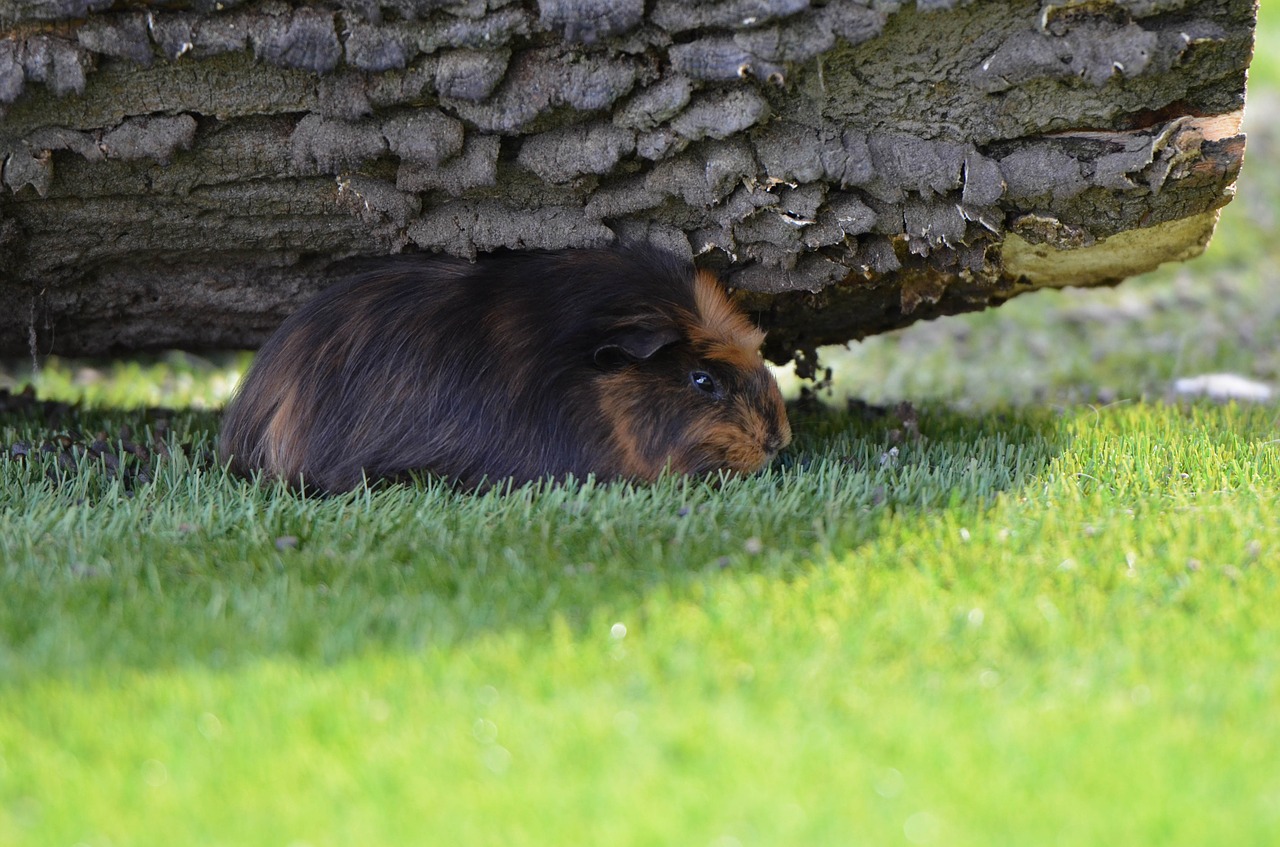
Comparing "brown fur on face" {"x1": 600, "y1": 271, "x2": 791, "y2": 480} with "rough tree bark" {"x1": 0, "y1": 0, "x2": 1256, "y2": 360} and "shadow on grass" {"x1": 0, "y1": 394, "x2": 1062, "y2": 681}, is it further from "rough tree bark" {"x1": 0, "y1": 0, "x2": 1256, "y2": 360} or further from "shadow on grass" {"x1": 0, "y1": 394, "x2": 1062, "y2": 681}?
"rough tree bark" {"x1": 0, "y1": 0, "x2": 1256, "y2": 360}

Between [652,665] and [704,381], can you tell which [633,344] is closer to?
[704,381]

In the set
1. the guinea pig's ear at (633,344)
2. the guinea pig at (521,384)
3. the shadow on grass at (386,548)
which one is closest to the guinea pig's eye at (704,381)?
the guinea pig at (521,384)

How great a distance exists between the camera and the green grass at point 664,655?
2154 millimetres

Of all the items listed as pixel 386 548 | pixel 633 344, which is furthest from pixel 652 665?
pixel 633 344

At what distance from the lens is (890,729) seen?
2369 millimetres

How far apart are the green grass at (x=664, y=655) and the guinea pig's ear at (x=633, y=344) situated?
0.46 m

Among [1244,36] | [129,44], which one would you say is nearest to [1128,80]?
[1244,36]

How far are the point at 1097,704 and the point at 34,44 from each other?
343 cm

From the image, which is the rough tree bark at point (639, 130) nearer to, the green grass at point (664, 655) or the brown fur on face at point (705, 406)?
the brown fur on face at point (705, 406)

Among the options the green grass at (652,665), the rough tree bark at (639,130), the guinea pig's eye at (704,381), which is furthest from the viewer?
the guinea pig's eye at (704,381)

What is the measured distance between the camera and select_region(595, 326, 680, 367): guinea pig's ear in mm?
3945

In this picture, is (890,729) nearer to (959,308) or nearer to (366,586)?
(366,586)

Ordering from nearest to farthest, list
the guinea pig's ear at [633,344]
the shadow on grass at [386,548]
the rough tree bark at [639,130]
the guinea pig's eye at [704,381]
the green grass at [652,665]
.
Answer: the green grass at [652,665] < the shadow on grass at [386,548] < the rough tree bark at [639,130] < the guinea pig's ear at [633,344] < the guinea pig's eye at [704,381]

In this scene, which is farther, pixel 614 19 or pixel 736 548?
pixel 614 19
